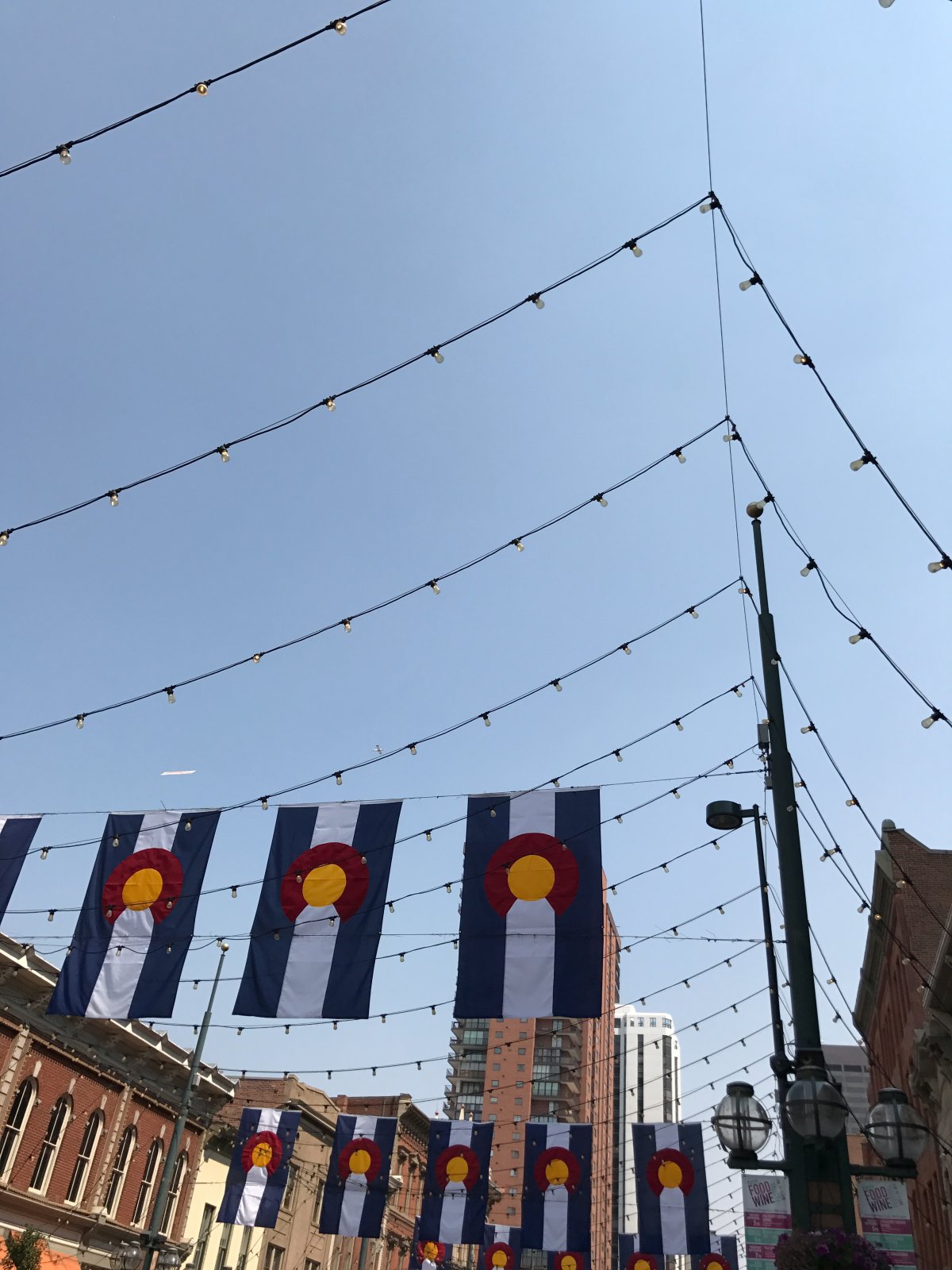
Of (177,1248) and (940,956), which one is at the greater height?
(940,956)

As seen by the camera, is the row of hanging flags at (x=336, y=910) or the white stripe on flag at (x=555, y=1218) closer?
the row of hanging flags at (x=336, y=910)

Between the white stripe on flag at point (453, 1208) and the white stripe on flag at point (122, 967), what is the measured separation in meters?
16.0

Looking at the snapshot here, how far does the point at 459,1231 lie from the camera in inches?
1094

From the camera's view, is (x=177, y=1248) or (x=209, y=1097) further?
(x=209, y=1097)

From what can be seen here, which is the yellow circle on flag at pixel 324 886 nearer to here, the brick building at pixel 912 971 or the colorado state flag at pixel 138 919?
the colorado state flag at pixel 138 919

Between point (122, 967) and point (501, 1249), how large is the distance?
98.9ft

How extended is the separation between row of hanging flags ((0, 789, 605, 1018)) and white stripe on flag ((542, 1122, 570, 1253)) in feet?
55.8

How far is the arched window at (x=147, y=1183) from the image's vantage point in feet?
105

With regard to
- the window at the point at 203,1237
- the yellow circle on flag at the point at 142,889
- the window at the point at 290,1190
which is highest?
the window at the point at 290,1190

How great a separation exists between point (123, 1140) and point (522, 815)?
77.7 feet

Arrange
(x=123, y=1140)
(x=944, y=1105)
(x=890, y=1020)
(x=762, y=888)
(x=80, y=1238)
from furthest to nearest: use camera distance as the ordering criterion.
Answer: (x=890, y=1020) → (x=123, y=1140) → (x=80, y=1238) → (x=944, y=1105) → (x=762, y=888)

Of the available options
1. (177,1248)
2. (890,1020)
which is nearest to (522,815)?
(177,1248)

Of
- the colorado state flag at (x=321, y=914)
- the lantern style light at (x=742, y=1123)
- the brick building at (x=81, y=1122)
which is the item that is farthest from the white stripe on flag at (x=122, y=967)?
the brick building at (x=81, y=1122)

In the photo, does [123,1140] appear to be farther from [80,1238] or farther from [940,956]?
[940,956]
